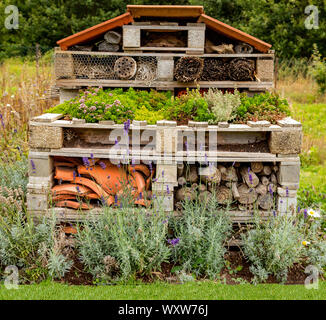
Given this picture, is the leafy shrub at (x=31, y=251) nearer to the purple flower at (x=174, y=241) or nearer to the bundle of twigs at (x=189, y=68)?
the purple flower at (x=174, y=241)

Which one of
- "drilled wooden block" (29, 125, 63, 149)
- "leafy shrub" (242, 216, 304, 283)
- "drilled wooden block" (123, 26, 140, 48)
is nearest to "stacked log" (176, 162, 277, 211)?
"leafy shrub" (242, 216, 304, 283)

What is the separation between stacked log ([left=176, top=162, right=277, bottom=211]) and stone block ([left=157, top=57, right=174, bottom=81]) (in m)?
1.60

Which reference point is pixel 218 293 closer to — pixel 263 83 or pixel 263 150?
pixel 263 150

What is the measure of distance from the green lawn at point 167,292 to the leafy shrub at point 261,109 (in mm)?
1940

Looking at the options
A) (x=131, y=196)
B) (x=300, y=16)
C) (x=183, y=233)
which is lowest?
(x=183, y=233)

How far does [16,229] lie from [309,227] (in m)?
3.41

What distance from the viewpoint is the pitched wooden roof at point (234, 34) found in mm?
5507

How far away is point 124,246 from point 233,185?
1513 millimetres

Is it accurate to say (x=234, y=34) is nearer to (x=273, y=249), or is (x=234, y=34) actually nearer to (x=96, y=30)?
(x=96, y=30)

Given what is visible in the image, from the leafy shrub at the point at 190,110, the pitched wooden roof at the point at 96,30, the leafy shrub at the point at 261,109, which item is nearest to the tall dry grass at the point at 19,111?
the pitched wooden roof at the point at 96,30

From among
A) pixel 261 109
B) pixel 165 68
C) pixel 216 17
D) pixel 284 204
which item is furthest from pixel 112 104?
pixel 216 17

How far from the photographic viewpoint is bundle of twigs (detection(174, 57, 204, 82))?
17.9ft
